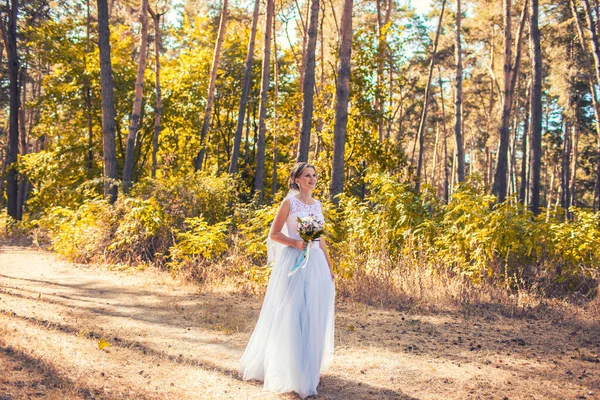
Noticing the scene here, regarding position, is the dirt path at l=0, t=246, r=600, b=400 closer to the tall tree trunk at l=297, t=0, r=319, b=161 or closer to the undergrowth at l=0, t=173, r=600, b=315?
the undergrowth at l=0, t=173, r=600, b=315

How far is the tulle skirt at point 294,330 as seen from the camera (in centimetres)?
464

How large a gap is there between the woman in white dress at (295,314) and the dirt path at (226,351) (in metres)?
0.17

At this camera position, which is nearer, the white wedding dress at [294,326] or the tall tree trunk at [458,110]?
the white wedding dress at [294,326]

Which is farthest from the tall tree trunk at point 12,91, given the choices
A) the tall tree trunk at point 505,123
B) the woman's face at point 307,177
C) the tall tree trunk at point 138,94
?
the woman's face at point 307,177

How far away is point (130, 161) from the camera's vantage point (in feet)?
53.9

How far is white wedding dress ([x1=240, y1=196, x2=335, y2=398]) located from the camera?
15.2 feet

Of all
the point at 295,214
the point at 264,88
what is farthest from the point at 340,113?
the point at 295,214

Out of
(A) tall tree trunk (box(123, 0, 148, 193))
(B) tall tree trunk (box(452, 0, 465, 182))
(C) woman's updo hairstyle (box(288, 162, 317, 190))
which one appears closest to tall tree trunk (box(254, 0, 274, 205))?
(A) tall tree trunk (box(123, 0, 148, 193))

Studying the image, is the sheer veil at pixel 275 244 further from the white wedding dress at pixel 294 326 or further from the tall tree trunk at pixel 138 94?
the tall tree trunk at pixel 138 94

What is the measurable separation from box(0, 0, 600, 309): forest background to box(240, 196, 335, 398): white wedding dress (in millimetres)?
3534

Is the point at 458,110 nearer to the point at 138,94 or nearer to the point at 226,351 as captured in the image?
the point at 138,94

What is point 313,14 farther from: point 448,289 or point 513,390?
point 513,390

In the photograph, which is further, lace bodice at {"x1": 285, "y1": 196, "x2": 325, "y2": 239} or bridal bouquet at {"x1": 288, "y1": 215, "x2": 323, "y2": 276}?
lace bodice at {"x1": 285, "y1": 196, "x2": 325, "y2": 239}

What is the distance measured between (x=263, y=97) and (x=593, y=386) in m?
13.8
